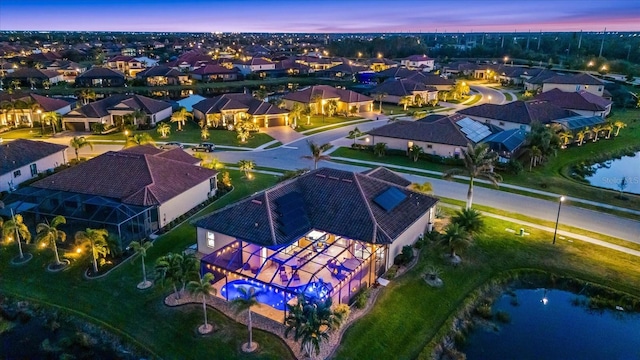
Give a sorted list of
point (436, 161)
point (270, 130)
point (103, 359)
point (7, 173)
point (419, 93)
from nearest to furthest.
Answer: point (103, 359)
point (7, 173)
point (436, 161)
point (270, 130)
point (419, 93)

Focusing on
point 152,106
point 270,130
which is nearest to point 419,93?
point 270,130

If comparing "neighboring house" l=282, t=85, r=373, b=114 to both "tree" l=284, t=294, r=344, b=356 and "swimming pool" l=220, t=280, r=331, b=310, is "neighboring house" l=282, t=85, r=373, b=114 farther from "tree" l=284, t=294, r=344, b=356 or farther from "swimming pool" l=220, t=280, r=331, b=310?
"tree" l=284, t=294, r=344, b=356

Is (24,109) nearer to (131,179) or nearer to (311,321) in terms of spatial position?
(131,179)

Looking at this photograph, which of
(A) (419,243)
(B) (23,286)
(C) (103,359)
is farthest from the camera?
(A) (419,243)

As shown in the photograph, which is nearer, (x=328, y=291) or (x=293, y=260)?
(x=328, y=291)

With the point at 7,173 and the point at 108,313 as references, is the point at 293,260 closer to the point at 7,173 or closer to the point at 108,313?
the point at 108,313

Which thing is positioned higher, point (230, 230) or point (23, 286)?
point (230, 230)

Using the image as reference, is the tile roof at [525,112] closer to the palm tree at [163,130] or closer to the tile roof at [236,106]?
the tile roof at [236,106]

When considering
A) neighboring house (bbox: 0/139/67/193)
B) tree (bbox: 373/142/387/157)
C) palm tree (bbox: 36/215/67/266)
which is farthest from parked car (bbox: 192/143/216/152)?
palm tree (bbox: 36/215/67/266)

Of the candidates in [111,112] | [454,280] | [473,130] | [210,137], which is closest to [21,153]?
[210,137]
